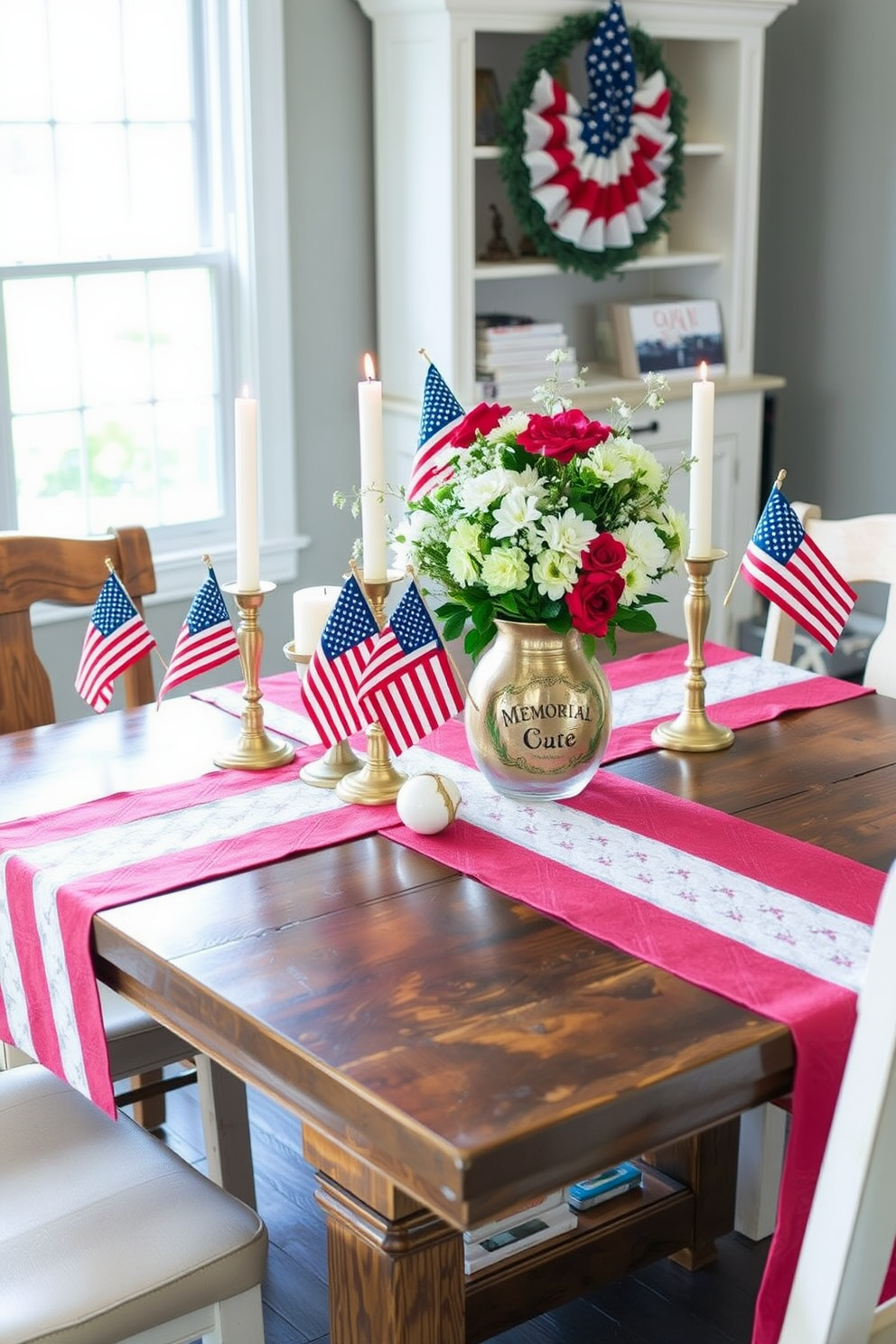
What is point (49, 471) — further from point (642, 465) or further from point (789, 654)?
point (642, 465)

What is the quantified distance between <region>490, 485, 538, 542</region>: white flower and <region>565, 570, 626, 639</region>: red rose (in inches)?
3.1

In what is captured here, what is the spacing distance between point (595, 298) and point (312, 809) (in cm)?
283

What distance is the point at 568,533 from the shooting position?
161cm

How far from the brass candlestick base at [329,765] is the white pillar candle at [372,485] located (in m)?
0.15

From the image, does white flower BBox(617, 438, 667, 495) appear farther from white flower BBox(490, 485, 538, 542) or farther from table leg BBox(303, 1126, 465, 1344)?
table leg BBox(303, 1126, 465, 1344)

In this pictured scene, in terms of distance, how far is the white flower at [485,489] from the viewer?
1631 millimetres

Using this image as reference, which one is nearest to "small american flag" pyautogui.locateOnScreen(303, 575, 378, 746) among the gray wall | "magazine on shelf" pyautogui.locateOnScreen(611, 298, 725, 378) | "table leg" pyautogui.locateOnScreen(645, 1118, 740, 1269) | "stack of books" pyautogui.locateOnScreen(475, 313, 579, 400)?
"table leg" pyautogui.locateOnScreen(645, 1118, 740, 1269)

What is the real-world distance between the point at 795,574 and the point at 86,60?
2209 millimetres

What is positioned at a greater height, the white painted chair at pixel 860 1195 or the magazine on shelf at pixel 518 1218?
the white painted chair at pixel 860 1195

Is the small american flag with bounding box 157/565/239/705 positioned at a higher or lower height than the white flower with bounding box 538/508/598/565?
lower

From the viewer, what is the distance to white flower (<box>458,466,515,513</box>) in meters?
1.63

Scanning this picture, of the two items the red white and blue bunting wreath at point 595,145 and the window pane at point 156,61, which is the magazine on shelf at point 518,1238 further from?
the window pane at point 156,61

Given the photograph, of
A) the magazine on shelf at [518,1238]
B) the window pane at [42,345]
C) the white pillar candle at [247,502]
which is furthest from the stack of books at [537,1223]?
the window pane at [42,345]

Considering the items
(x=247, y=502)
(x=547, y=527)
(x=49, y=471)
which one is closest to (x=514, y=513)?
(x=547, y=527)
